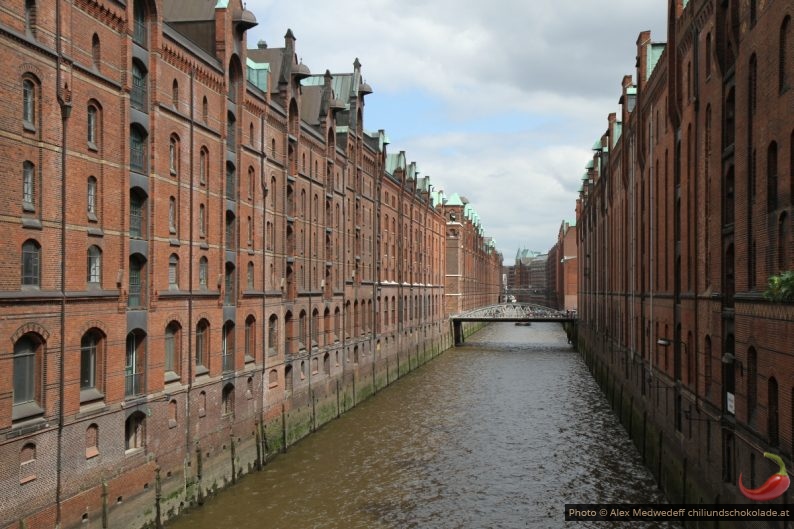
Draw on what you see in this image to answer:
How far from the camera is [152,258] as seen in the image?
870 inches

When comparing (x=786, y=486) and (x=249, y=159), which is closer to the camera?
(x=786, y=486)

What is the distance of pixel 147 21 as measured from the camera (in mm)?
21859

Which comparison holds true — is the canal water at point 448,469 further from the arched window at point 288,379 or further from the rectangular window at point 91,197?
the rectangular window at point 91,197

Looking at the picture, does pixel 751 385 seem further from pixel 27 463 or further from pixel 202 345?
pixel 202 345

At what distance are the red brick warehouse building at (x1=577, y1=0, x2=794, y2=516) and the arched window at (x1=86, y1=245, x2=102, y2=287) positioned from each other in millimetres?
15689

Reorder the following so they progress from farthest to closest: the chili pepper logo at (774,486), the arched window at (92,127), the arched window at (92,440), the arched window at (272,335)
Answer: the arched window at (272,335), the arched window at (92,127), the arched window at (92,440), the chili pepper logo at (774,486)

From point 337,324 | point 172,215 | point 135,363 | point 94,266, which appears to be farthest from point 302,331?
point 94,266

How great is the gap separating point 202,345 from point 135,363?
14.6 ft

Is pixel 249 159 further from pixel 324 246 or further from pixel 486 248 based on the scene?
pixel 486 248

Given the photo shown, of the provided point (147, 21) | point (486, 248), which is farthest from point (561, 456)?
point (486, 248)

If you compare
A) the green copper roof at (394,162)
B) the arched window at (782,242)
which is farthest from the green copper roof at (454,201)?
the arched window at (782,242)

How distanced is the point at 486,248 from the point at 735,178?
14418cm

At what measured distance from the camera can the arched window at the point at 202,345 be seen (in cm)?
2566

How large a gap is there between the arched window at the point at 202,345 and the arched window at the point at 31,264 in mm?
8842
